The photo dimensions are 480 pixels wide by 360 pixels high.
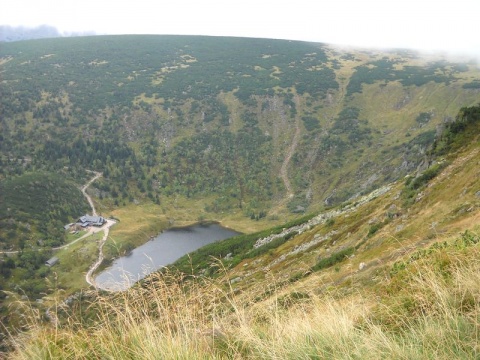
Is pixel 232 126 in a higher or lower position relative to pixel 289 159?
higher

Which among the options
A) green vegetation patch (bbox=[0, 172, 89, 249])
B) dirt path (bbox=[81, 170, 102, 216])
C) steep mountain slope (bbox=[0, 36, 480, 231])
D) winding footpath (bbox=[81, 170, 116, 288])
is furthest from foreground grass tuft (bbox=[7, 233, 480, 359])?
dirt path (bbox=[81, 170, 102, 216])

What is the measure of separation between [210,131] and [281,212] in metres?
52.4

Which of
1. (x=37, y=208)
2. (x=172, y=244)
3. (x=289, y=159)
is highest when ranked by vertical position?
(x=289, y=159)

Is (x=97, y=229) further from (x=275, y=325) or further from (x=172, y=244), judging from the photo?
(x=275, y=325)

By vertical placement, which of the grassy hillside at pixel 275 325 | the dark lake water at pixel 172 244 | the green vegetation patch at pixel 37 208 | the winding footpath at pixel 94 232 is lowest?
the dark lake water at pixel 172 244

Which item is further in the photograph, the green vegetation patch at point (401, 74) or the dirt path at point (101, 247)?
the green vegetation patch at point (401, 74)

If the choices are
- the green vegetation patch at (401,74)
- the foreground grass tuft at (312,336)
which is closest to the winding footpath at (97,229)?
the foreground grass tuft at (312,336)

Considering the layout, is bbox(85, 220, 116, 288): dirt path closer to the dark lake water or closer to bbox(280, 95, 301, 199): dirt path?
the dark lake water

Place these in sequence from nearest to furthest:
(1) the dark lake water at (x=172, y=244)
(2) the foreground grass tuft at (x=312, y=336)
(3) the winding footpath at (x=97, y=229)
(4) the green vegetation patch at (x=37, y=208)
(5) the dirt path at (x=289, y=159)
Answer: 1. (2) the foreground grass tuft at (x=312, y=336)
2. (3) the winding footpath at (x=97, y=229)
3. (1) the dark lake water at (x=172, y=244)
4. (4) the green vegetation patch at (x=37, y=208)
5. (5) the dirt path at (x=289, y=159)

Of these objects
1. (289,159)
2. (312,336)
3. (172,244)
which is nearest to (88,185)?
(172,244)

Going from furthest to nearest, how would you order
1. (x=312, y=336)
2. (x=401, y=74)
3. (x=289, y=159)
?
(x=401, y=74), (x=289, y=159), (x=312, y=336)

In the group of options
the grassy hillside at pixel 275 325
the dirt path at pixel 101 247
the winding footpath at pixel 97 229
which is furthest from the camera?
the winding footpath at pixel 97 229

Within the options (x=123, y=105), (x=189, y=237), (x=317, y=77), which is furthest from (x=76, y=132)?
(x=317, y=77)

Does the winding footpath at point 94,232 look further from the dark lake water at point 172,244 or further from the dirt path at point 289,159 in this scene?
the dirt path at point 289,159
